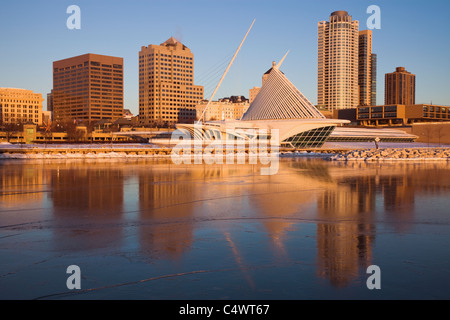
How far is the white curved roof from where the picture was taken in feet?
256

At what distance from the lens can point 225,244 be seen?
9.14 metres

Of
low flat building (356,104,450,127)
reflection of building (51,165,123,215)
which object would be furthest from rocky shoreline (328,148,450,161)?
low flat building (356,104,450,127)

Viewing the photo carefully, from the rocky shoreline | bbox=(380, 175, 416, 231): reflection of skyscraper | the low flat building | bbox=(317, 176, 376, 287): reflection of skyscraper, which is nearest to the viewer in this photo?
bbox=(317, 176, 376, 287): reflection of skyscraper

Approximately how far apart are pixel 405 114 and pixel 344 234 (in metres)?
144

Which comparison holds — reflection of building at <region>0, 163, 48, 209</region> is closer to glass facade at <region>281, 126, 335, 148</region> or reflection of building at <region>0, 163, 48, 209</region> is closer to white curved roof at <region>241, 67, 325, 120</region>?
glass facade at <region>281, 126, 335, 148</region>

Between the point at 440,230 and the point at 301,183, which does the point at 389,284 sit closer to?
the point at 440,230

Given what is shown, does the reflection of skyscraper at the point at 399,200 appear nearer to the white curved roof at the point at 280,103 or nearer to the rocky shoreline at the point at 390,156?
the rocky shoreline at the point at 390,156

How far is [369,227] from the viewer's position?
35.2 feet

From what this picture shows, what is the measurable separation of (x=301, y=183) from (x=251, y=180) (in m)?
2.59

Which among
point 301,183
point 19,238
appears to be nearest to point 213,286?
point 19,238

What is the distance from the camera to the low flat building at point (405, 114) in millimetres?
140512

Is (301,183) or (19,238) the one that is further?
(301,183)

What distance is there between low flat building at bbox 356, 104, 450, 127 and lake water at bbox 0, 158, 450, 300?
131203mm

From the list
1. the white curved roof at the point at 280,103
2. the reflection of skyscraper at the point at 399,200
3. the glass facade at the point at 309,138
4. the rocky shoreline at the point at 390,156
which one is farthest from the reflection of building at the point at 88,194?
the white curved roof at the point at 280,103
